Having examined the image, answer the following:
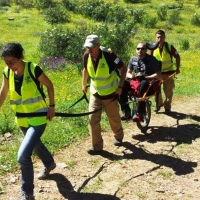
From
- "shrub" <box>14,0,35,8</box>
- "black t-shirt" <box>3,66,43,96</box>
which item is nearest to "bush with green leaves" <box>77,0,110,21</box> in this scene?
"shrub" <box>14,0,35,8</box>

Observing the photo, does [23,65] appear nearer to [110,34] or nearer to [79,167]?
[79,167]

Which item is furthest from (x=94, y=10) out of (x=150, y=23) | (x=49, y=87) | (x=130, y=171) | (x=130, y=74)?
(x=49, y=87)

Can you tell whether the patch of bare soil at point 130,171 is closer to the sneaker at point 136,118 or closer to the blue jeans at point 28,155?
the sneaker at point 136,118

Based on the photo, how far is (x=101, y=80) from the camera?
661 cm

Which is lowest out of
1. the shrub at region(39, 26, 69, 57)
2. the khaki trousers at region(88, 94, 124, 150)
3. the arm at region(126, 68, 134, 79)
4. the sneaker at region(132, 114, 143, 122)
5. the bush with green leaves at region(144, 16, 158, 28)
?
the bush with green leaves at region(144, 16, 158, 28)

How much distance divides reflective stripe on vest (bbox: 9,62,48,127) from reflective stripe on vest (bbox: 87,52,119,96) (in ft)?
5.25

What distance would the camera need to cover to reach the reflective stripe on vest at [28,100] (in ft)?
16.3

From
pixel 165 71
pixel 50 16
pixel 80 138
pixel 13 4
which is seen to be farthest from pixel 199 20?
pixel 80 138

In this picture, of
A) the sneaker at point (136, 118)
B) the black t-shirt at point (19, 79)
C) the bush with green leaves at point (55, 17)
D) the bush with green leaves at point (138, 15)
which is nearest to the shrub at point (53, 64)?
Result: the sneaker at point (136, 118)

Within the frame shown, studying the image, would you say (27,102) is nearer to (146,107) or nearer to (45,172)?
(45,172)

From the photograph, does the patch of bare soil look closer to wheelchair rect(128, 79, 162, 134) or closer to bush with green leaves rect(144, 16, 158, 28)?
wheelchair rect(128, 79, 162, 134)

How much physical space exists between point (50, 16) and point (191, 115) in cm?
3469

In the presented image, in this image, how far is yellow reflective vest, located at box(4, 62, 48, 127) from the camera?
195 inches

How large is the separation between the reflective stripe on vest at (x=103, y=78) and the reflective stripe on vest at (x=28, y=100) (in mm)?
1600
